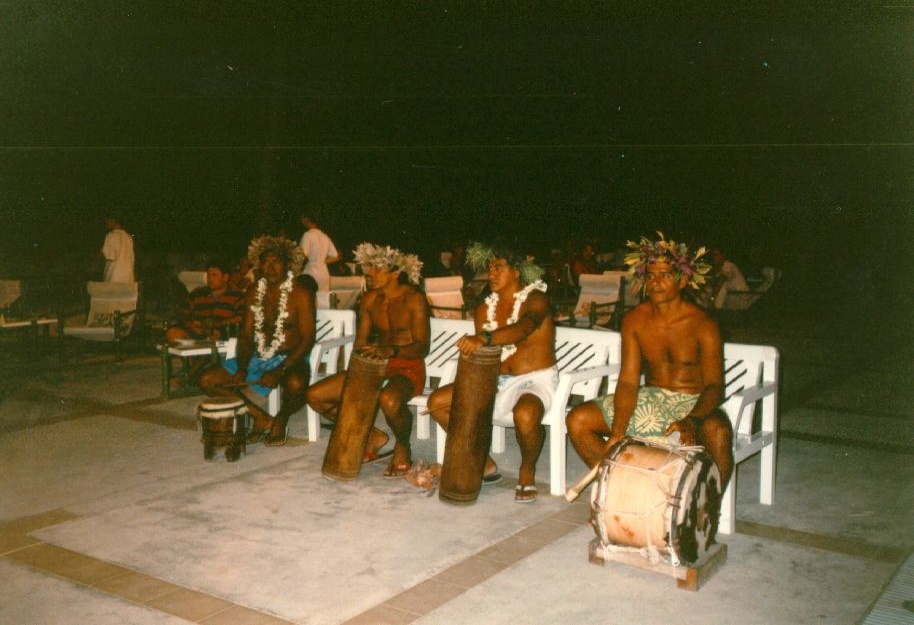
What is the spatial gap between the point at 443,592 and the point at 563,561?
29.8 inches

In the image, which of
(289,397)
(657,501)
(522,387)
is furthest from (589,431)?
(289,397)

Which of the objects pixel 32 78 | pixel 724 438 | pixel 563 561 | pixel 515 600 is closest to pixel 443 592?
pixel 515 600

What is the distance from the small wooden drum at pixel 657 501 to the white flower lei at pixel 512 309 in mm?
1779

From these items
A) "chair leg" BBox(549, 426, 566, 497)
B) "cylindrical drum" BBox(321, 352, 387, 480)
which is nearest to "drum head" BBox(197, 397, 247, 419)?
"cylindrical drum" BBox(321, 352, 387, 480)

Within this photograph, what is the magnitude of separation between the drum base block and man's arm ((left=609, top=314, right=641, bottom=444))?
2.76 ft

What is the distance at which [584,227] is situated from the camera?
28609 millimetres

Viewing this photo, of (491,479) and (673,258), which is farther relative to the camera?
(491,479)

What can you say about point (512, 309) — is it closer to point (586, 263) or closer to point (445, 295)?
point (445, 295)

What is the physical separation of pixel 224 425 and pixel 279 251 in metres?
1.69

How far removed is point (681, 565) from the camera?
13.8 ft

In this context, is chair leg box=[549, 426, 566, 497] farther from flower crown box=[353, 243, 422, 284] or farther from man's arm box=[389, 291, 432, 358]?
flower crown box=[353, 243, 422, 284]

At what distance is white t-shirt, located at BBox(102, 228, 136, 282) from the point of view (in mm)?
13274

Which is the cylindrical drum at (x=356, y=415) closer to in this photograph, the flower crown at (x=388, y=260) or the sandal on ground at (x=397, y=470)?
the sandal on ground at (x=397, y=470)

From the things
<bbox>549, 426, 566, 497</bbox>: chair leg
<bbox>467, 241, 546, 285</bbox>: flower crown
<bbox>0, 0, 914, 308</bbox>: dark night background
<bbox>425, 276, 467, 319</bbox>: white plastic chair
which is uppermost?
<bbox>0, 0, 914, 308</bbox>: dark night background
